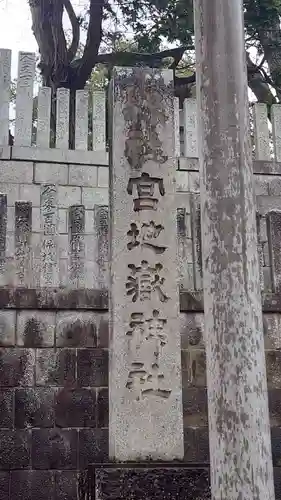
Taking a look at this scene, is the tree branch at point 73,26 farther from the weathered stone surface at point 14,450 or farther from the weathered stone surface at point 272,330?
the weathered stone surface at point 14,450

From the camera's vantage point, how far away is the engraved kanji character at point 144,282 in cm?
511

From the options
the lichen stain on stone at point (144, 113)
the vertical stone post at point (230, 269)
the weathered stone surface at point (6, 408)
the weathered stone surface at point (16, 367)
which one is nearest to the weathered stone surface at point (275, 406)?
the weathered stone surface at point (16, 367)

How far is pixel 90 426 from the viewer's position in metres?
6.30

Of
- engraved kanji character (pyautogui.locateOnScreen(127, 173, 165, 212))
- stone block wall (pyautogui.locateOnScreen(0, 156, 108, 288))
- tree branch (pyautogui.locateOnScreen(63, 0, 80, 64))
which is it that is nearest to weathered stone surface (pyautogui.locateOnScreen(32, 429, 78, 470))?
stone block wall (pyautogui.locateOnScreen(0, 156, 108, 288))

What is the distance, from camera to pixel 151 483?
4402mm

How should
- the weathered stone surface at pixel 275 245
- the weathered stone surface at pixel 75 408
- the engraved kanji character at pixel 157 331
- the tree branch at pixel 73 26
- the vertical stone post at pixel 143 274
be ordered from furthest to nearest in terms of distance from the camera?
the tree branch at pixel 73 26
the weathered stone surface at pixel 275 245
the weathered stone surface at pixel 75 408
the engraved kanji character at pixel 157 331
the vertical stone post at pixel 143 274

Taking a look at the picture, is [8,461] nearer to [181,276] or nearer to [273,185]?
[181,276]

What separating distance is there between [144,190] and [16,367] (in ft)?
7.01

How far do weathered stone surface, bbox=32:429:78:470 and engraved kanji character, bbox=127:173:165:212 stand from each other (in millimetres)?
2229

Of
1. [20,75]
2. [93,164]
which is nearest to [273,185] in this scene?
[93,164]

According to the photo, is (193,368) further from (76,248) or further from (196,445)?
(76,248)

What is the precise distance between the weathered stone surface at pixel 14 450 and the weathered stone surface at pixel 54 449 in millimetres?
68

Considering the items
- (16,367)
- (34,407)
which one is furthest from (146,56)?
(34,407)

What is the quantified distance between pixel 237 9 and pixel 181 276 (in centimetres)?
340
